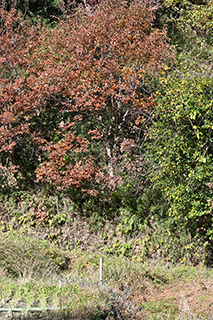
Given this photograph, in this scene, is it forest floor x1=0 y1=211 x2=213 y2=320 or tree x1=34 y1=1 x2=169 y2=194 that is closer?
forest floor x1=0 y1=211 x2=213 y2=320

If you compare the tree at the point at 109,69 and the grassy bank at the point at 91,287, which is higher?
the tree at the point at 109,69

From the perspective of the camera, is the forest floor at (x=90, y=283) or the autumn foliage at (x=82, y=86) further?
the autumn foliage at (x=82, y=86)

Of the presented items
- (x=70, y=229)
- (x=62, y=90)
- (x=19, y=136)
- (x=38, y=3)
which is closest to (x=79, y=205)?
(x=70, y=229)

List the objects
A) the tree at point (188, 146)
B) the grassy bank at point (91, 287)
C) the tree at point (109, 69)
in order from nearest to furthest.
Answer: the grassy bank at point (91, 287) < the tree at point (188, 146) < the tree at point (109, 69)

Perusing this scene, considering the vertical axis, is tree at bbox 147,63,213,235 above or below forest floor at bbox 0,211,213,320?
above

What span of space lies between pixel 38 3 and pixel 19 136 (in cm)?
549

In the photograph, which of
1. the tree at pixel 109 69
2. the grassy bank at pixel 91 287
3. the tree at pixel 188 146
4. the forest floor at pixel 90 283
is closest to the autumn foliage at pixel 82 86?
the tree at pixel 109 69

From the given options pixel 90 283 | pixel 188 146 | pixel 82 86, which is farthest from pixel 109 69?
pixel 90 283

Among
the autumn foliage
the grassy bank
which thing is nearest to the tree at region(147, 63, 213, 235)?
the autumn foliage

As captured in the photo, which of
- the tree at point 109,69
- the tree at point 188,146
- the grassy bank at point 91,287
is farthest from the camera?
the tree at point 109,69

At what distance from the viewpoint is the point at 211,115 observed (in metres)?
5.43

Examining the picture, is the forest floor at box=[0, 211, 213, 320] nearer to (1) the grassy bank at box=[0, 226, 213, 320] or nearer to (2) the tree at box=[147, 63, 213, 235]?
(1) the grassy bank at box=[0, 226, 213, 320]

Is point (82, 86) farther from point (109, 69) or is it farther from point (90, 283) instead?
point (90, 283)

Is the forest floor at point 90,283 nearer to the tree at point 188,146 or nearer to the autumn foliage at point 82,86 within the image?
the tree at point 188,146
